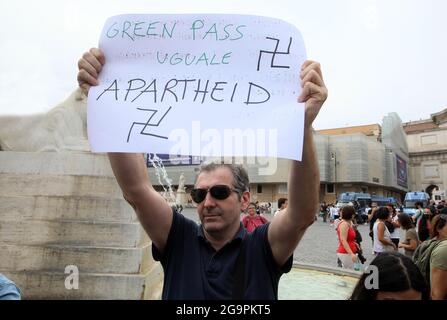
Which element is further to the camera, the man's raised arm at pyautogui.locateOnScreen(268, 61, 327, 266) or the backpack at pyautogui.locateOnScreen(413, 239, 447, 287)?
the backpack at pyautogui.locateOnScreen(413, 239, 447, 287)

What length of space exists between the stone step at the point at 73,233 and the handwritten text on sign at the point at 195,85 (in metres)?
2.99

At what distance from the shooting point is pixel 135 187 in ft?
5.82

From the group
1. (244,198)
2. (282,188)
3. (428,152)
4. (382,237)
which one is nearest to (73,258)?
(244,198)

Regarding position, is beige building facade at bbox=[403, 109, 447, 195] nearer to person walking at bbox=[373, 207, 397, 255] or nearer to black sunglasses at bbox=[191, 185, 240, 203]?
person walking at bbox=[373, 207, 397, 255]

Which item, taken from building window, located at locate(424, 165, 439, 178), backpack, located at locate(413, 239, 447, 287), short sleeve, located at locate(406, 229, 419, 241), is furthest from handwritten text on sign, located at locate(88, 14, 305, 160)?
building window, located at locate(424, 165, 439, 178)

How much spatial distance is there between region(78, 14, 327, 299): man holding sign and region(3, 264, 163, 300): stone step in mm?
2754

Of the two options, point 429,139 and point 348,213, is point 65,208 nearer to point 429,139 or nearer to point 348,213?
point 348,213

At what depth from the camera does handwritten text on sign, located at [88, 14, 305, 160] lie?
5.37ft

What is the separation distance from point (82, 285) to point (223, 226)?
322cm

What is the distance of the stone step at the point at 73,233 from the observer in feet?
14.3

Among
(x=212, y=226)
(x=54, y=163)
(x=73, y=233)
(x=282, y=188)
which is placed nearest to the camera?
(x=212, y=226)

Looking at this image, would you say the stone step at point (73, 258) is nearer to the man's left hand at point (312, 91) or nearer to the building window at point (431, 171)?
the man's left hand at point (312, 91)

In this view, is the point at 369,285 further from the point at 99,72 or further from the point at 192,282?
the point at 99,72

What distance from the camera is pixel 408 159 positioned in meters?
64.0
